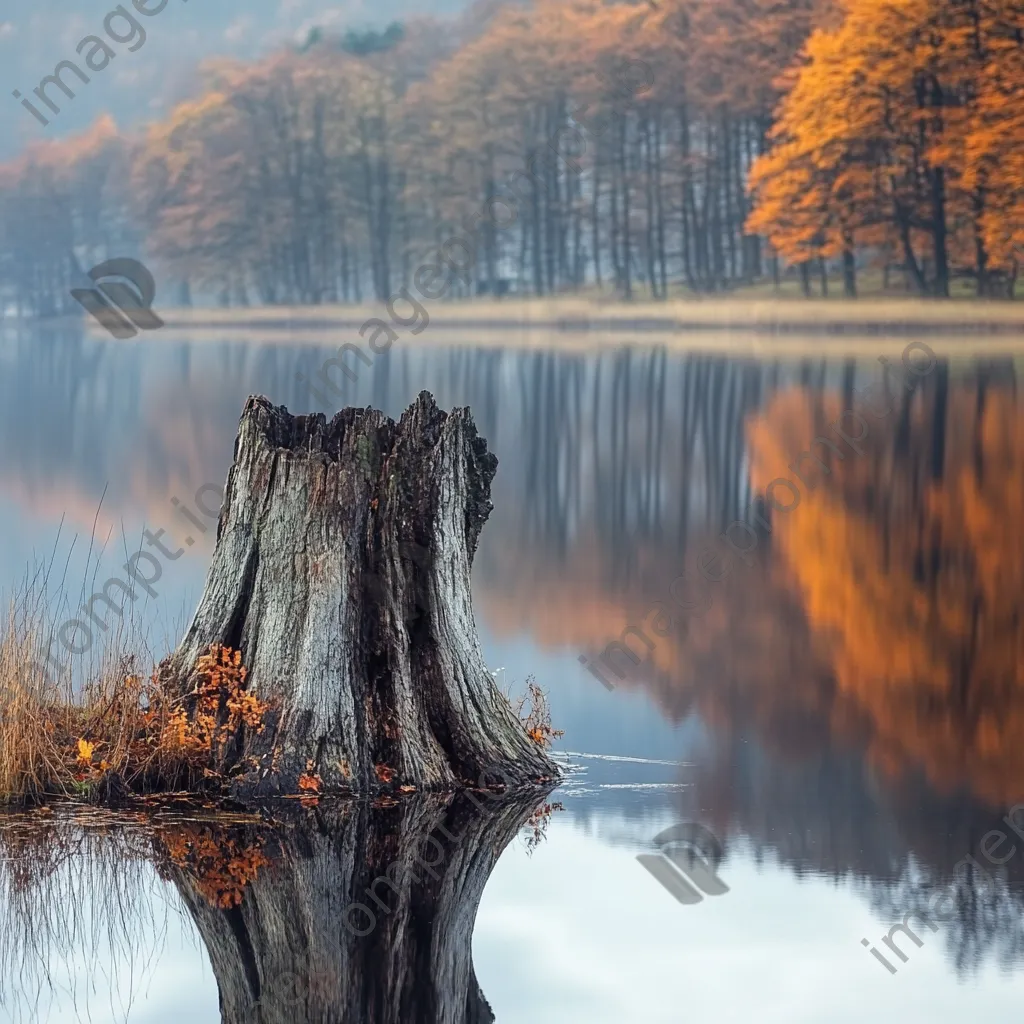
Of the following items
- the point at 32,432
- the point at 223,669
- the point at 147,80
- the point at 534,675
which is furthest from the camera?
the point at 147,80

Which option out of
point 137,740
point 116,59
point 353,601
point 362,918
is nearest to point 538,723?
point 353,601

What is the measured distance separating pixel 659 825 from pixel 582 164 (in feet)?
257

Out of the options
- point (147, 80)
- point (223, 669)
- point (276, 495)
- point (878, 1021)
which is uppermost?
point (147, 80)

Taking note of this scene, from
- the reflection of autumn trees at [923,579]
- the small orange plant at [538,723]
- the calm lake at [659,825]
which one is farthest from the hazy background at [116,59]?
the small orange plant at [538,723]

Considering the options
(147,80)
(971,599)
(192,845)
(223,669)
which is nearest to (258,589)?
(223,669)

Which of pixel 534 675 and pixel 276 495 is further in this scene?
pixel 534 675

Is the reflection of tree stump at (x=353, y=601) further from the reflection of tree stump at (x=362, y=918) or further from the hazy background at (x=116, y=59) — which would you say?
the hazy background at (x=116, y=59)

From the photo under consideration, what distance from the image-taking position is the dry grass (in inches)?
269

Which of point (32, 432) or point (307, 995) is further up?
point (32, 432)

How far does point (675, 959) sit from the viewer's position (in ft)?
17.9

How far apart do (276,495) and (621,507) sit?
14880 millimetres

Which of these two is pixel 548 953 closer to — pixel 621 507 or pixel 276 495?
pixel 276 495

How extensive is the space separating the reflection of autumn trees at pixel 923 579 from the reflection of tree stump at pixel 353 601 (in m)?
2.23

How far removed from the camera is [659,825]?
6.99 metres
